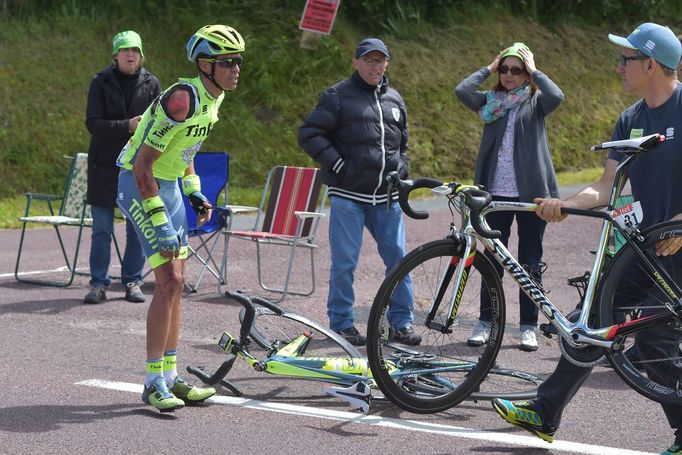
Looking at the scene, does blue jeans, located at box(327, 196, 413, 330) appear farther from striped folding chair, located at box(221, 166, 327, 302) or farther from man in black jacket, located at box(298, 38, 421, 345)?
striped folding chair, located at box(221, 166, 327, 302)

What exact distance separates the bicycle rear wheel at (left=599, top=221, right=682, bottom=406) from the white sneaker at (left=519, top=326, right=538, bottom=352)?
102 inches

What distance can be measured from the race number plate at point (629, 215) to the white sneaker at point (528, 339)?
2.71m

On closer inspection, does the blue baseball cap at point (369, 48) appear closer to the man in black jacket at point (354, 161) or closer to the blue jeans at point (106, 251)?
the man in black jacket at point (354, 161)

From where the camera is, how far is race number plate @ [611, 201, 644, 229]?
5.40 meters

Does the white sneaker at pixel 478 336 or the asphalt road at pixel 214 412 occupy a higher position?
the white sneaker at pixel 478 336

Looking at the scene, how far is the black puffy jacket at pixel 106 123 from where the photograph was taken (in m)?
9.88

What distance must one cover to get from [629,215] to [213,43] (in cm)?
235

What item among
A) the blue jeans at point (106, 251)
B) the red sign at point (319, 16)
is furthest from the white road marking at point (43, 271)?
the red sign at point (319, 16)

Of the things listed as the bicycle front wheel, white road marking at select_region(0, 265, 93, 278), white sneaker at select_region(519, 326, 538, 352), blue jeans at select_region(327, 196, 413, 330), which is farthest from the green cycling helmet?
white road marking at select_region(0, 265, 93, 278)

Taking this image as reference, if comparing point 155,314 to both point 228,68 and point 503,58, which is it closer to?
point 228,68

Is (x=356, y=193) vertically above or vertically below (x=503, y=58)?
below

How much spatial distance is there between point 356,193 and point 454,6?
49.8ft

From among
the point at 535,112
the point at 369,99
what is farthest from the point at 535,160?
the point at 369,99

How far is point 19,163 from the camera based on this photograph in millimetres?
17891
